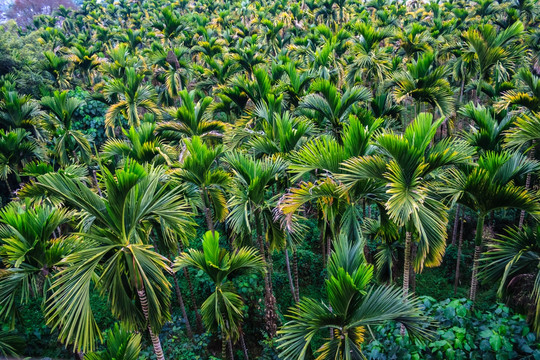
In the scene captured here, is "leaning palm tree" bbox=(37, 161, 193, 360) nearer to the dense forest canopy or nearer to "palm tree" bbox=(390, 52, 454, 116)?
the dense forest canopy

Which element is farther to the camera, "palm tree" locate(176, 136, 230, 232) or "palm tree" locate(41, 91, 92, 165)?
"palm tree" locate(41, 91, 92, 165)

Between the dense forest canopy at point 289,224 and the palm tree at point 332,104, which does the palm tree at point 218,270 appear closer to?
the dense forest canopy at point 289,224

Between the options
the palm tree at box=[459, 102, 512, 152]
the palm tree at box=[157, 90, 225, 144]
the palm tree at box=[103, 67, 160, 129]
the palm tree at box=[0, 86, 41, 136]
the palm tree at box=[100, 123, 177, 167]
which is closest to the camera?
the palm tree at box=[459, 102, 512, 152]

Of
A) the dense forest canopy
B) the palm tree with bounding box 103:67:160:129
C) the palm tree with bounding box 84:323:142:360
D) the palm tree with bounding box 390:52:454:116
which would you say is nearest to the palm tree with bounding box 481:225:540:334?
the dense forest canopy

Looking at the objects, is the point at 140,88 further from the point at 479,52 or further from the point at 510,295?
Answer: the point at 510,295

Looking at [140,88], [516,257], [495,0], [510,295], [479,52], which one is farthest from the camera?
[495,0]

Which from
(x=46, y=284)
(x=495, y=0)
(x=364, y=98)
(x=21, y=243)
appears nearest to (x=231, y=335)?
(x=46, y=284)
